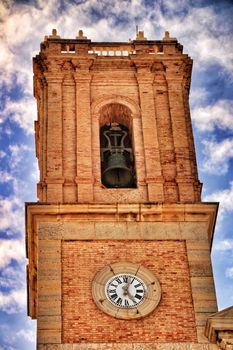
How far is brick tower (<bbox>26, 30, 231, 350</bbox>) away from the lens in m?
22.9

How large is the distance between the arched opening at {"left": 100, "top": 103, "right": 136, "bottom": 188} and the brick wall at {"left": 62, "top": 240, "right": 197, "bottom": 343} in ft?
8.85

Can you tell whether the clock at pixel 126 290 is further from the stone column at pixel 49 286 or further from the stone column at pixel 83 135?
the stone column at pixel 83 135

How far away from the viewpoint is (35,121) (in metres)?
31.4

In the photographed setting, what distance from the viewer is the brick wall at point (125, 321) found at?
22.6 metres

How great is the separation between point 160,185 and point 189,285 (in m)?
3.37

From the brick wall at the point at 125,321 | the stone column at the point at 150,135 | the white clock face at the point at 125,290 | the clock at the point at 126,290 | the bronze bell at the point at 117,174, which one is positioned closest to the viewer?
the brick wall at the point at 125,321

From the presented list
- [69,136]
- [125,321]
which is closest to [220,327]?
[125,321]

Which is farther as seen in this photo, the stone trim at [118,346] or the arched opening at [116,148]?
the arched opening at [116,148]

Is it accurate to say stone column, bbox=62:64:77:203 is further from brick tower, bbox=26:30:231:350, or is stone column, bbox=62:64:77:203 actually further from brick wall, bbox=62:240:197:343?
brick wall, bbox=62:240:197:343

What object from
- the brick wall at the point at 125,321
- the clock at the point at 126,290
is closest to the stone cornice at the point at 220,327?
the brick wall at the point at 125,321

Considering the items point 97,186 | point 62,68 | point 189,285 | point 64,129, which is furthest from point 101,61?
point 189,285

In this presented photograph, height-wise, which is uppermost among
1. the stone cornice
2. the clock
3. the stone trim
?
the clock

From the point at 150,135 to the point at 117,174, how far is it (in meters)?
1.54

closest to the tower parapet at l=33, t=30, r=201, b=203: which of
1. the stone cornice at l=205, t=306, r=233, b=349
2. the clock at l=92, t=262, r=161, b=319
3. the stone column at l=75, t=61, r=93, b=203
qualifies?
the stone column at l=75, t=61, r=93, b=203
